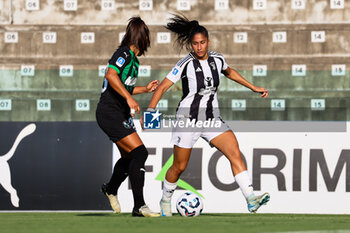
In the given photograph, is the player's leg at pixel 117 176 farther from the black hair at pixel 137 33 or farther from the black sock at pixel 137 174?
the black hair at pixel 137 33

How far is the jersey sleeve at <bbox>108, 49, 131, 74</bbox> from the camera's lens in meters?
6.23

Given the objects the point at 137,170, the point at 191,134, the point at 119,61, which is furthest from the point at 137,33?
the point at 137,170

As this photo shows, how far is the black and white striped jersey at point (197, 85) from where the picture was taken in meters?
6.28

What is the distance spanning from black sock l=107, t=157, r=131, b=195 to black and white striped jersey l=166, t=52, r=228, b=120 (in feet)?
2.68

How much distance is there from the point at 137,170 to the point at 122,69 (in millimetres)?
982

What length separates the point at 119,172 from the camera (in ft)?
22.1

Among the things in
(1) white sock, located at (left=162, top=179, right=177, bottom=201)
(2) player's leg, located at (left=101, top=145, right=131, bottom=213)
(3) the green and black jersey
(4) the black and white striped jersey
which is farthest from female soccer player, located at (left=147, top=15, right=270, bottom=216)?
(2) player's leg, located at (left=101, top=145, right=131, bottom=213)

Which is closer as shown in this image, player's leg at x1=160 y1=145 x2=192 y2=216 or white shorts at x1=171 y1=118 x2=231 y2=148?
white shorts at x1=171 y1=118 x2=231 y2=148

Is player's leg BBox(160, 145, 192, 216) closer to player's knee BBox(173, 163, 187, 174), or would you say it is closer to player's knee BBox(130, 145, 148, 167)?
player's knee BBox(173, 163, 187, 174)

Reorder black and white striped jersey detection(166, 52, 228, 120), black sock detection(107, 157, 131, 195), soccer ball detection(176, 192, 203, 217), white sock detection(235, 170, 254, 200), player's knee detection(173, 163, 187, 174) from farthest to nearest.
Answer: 1. black sock detection(107, 157, 131, 195)
2. soccer ball detection(176, 192, 203, 217)
3. player's knee detection(173, 163, 187, 174)
4. black and white striped jersey detection(166, 52, 228, 120)
5. white sock detection(235, 170, 254, 200)

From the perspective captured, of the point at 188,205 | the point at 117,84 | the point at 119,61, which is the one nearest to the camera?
the point at 117,84

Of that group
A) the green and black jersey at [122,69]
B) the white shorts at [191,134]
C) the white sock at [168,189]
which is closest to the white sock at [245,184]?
the white shorts at [191,134]

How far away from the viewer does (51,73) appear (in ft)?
36.8

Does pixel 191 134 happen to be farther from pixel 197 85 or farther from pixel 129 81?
pixel 129 81
